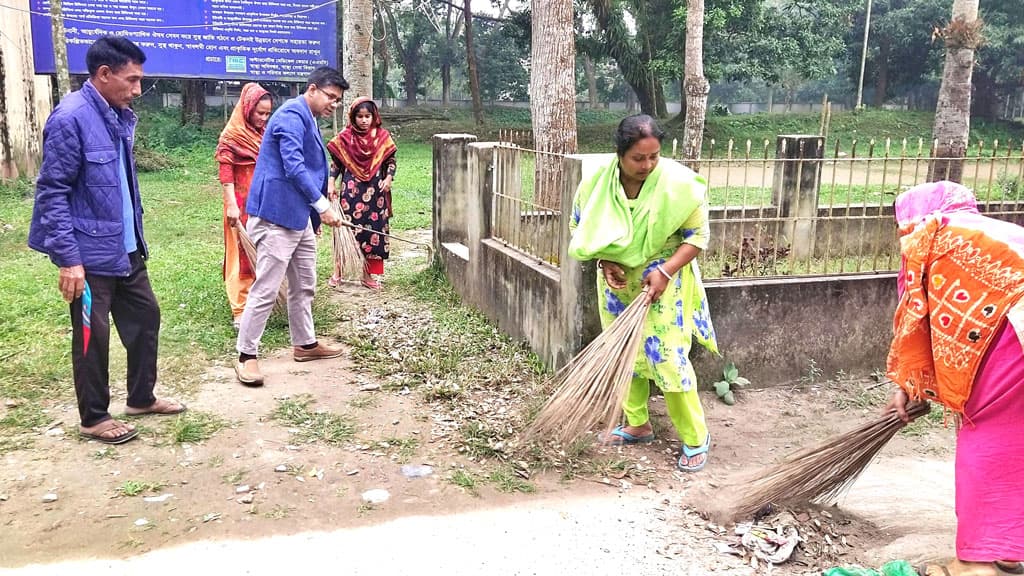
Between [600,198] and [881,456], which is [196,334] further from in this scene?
[881,456]

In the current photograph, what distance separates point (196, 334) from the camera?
514cm

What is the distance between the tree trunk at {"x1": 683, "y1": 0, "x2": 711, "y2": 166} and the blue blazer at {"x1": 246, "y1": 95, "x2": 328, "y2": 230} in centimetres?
627

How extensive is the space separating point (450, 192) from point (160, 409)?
311 cm

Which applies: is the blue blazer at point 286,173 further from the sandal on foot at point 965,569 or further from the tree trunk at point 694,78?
the tree trunk at point 694,78

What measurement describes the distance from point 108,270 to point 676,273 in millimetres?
2380

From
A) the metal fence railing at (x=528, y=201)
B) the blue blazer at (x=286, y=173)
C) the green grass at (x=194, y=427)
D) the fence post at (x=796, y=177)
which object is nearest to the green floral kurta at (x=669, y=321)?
the metal fence railing at (x=528, y=201)

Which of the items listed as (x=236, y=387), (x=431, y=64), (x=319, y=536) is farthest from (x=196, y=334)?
(x=431, y=64)

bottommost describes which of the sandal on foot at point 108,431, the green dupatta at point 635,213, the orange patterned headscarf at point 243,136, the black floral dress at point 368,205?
the sandal on foot at point 108,431

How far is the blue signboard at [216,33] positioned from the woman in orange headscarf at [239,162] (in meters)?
9.90

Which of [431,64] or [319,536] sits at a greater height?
[431,64]

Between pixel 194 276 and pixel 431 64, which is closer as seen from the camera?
pixel 194 276

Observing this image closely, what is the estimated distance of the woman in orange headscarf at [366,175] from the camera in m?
6.30

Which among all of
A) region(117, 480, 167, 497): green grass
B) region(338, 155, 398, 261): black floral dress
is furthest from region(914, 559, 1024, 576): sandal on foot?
region(338, 155, 398, 261): black floral dress

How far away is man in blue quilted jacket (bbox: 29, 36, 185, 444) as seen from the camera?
3.30 metres
